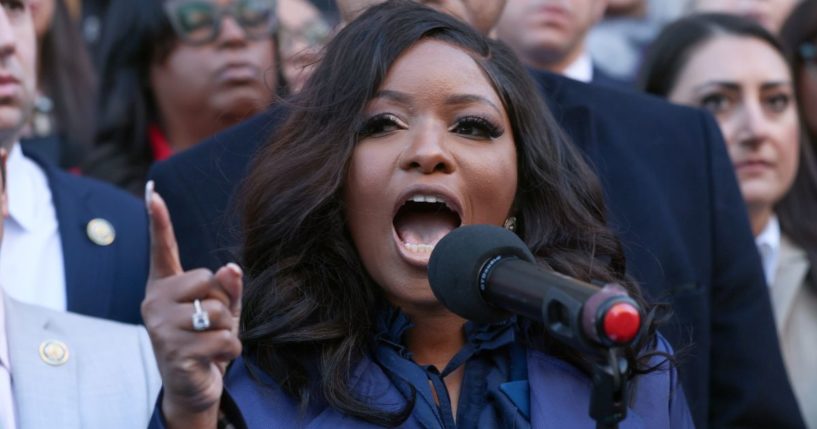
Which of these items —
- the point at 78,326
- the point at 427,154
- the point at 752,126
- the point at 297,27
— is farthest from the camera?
the point at 297,27

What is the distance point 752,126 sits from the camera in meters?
5.22

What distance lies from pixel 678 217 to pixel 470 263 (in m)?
1.72

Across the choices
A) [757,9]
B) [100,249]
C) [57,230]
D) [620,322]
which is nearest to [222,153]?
[100,249]

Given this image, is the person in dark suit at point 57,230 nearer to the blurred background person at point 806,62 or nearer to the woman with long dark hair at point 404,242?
the woman with long dark hair at point 404,242

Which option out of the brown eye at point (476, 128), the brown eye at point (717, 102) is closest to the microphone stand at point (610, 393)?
the brown eye at point (476, 128)

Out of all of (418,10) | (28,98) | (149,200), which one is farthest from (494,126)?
(28,98)

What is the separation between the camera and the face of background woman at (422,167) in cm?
316

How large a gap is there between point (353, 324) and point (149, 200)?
2.45 ft

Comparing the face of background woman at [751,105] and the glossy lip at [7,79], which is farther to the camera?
the face of background woman at [751,105]

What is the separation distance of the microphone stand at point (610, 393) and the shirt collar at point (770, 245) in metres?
2.90

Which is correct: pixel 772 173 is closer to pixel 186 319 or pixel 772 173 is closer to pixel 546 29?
pixel 546 29

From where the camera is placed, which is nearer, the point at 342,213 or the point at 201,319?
the point at 201,319

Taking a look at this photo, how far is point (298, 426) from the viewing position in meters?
3.06

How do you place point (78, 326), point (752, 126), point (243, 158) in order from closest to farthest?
point (78, 326)
point (243, 158)
point (752, 126)
